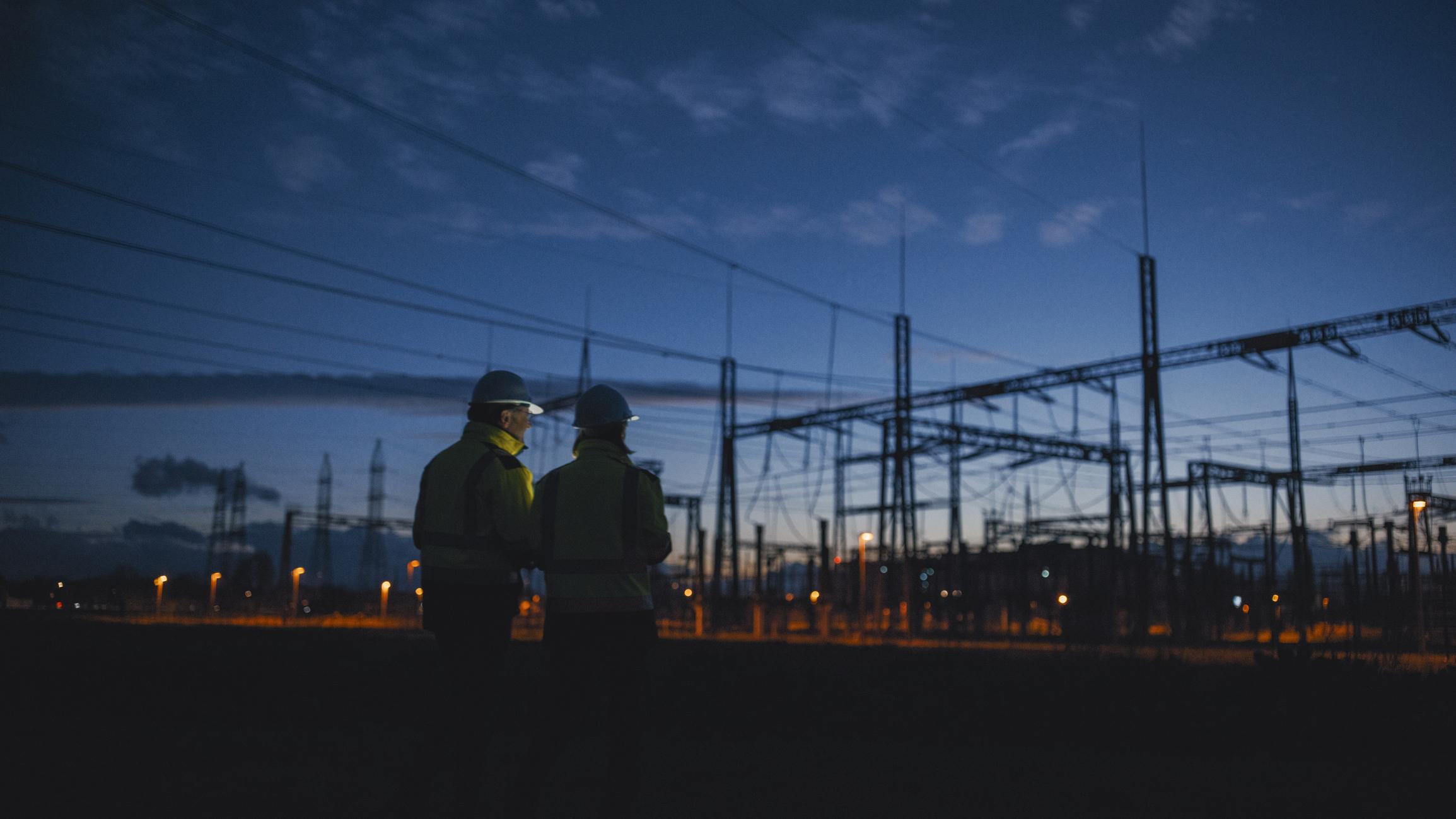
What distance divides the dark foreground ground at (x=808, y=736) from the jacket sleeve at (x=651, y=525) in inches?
53.3

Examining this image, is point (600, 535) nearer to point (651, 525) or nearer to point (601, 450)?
point (651, 525)

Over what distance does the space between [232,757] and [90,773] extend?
0.92 metres

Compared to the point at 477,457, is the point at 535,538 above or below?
below

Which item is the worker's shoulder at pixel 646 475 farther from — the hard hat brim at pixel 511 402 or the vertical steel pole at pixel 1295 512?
the vertical steel pole at pixel 1295 512

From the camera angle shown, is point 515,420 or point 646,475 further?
point 515,420

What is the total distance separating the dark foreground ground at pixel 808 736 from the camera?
552 cm

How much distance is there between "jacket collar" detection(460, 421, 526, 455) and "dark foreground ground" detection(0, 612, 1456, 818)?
1.01 m

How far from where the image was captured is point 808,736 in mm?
8211

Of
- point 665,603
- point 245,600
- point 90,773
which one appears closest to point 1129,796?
point 90,773

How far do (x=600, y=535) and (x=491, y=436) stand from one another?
0.94 m

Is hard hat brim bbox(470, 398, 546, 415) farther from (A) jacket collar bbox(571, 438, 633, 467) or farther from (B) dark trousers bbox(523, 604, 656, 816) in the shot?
(B) dark trousers bbox(523, 604, 656, 816)

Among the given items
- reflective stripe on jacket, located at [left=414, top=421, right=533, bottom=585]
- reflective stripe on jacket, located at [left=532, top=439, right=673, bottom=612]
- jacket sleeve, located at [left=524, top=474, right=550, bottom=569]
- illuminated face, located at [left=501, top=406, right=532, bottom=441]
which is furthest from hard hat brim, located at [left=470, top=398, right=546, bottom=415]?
reflective stripe on jacket, located at [left=532, top=439, right=673, bottom=612]

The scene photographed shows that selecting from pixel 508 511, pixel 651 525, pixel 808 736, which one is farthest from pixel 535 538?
pixel 808 736

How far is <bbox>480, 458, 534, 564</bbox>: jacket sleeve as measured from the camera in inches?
186
